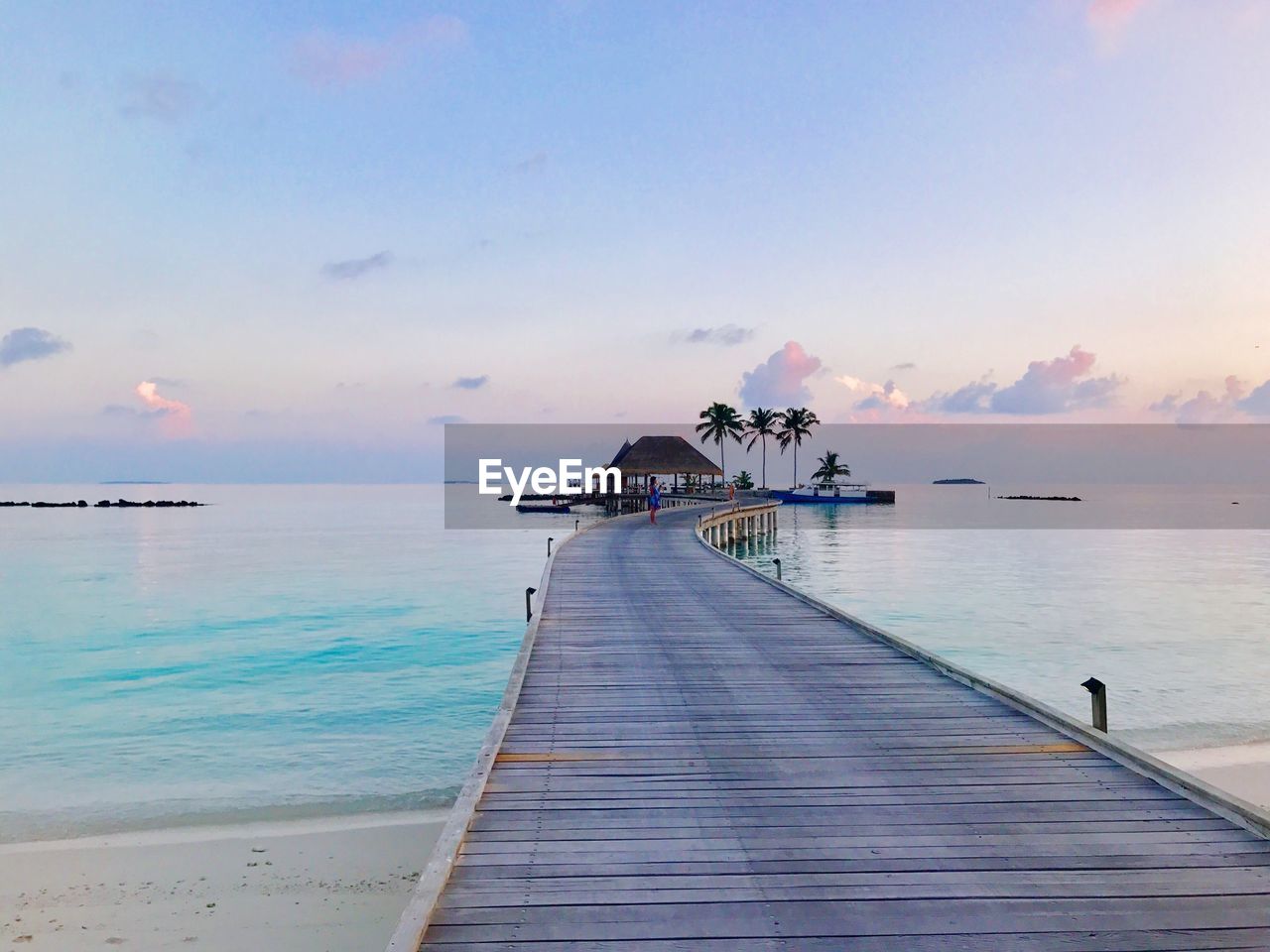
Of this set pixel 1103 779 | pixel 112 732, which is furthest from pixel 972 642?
pixel 112 732

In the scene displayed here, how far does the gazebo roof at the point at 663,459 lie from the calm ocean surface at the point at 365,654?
50.7ft

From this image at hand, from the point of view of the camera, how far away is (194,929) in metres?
6.03

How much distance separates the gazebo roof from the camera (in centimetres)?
5527

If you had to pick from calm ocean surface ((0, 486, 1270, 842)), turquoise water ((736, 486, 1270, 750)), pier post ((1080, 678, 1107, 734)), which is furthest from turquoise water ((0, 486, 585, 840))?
turquoise water ((736, 486, 1270, 750))

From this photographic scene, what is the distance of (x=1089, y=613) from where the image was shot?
22.1m

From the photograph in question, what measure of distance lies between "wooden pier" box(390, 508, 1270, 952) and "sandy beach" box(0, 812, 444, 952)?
75.7 inches

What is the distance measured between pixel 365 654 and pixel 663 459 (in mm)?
39643

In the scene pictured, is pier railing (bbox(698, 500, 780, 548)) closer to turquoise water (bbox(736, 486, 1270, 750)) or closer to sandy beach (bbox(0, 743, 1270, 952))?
turquoise water (bbox(736, 486, 1270, 750))

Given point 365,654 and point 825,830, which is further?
point 365,654

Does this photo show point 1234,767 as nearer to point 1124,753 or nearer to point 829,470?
point 1124,753

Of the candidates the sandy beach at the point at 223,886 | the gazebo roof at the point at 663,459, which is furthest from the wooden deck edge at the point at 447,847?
the gazebo roof at the point at 663,459

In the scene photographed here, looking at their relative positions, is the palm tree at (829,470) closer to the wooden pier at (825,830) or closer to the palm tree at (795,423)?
the palm tree at (795,423)

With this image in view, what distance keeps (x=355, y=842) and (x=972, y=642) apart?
14428mm

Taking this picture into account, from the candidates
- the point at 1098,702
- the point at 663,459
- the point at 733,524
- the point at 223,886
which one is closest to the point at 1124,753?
the point at 1098,702
